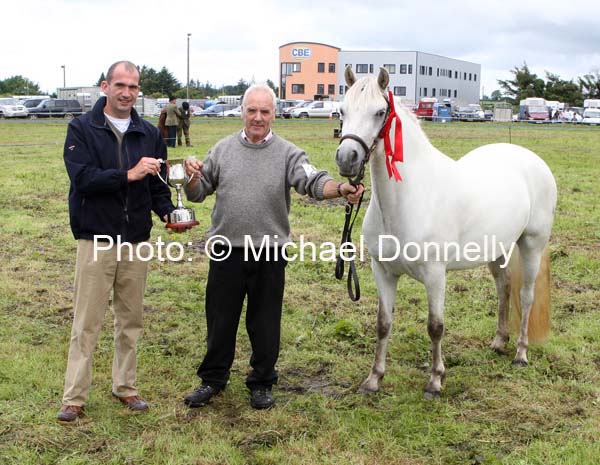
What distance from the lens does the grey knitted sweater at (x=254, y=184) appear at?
3.87 meters

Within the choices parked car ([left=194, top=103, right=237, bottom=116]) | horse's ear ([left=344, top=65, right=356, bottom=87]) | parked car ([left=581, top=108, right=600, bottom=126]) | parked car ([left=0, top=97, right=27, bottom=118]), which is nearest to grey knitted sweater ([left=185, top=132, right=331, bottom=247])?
horse's ear ([left=344, top=65, right=356, bottom=87])

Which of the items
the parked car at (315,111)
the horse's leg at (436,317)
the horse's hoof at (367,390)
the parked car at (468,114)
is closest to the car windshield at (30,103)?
the parked car at (315,111)

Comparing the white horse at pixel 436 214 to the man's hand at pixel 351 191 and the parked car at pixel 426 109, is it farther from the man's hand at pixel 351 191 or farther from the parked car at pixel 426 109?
the parked car at pixel 426 109

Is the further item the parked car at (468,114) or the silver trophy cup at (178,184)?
the parked car at (468,114)

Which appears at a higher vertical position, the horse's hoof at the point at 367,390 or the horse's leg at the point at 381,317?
the horse's leg at the point at 381,317

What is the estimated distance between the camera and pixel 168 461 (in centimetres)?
348

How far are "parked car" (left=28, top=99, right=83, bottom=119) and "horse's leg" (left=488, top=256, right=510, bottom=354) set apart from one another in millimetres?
38853

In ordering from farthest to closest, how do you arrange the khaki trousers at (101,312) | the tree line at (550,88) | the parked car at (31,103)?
the tree line at (550,88) < the parked car at (31,103) < the khaki trousers at (101,312)

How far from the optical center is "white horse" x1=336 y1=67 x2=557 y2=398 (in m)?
3.67

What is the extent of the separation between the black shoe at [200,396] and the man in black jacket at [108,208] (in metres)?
0.53

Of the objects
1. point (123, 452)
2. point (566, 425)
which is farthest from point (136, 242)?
point (566, 425)

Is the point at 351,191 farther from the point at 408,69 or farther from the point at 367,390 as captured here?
the point at 408,69

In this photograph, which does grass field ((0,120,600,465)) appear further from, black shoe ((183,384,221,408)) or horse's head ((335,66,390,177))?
horse's head ((335,66,390,177))

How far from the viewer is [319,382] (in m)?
4.62
